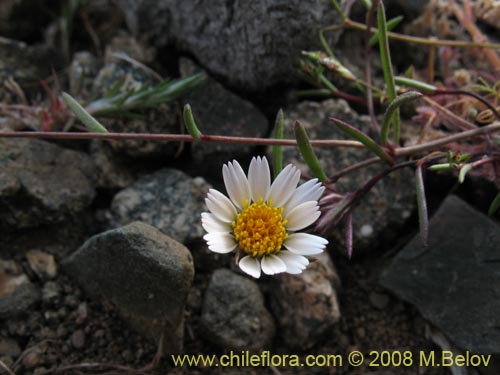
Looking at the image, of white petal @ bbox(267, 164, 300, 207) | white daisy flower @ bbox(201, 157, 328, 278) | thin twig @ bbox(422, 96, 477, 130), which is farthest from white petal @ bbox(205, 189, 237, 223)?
thin twig @ bbox(422, 96, 477, 130)

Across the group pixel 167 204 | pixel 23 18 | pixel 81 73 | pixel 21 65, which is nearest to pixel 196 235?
pixel 167 204

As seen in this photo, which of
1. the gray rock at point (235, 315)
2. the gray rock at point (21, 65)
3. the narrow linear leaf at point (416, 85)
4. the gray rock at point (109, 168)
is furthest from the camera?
the gray rock at point (21, 65)

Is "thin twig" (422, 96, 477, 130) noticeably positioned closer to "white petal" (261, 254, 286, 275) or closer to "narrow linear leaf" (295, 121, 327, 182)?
"narrow linear leaf" (295, 121, 327, 182)

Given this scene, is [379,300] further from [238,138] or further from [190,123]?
[190,123]

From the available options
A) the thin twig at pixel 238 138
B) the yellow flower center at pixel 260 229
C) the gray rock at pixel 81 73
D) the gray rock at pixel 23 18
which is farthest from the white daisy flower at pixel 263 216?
the gray rock at pixel 23 18

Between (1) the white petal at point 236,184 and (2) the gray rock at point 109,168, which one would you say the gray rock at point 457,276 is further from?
(2) the gray rock at point 109,168

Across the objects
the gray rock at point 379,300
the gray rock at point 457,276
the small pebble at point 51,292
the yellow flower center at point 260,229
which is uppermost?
the yellow flower center at point 260,229

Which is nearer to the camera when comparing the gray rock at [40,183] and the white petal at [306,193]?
the white petal at [306,193]
